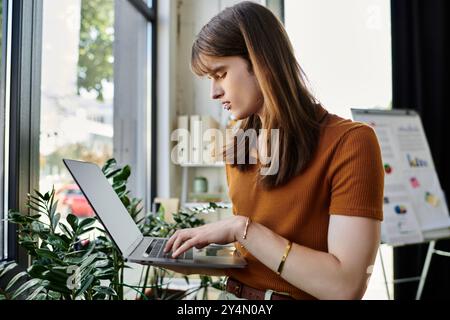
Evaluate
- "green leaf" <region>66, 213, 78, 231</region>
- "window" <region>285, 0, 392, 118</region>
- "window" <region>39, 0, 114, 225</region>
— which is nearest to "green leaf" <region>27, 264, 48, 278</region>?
"green leaf" <region>66, 213, 78, 231</region>

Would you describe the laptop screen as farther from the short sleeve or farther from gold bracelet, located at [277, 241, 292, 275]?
the short sleeve

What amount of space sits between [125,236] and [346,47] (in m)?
2.44

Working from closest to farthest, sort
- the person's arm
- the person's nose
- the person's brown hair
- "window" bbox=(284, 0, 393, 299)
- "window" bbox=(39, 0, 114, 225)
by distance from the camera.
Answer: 1. the person's arm
2. the person's brown hair
3. the person's nose
4. "window" bbox=(39, 0, 114, 225)
5. "window" bbox=(284, 0, 393, 299)

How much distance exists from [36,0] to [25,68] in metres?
0.25

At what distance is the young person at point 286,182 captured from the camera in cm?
67

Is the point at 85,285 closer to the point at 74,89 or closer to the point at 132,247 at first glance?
the point at 132,247

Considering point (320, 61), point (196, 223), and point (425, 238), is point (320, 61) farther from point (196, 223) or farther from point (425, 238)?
point (196, 223)

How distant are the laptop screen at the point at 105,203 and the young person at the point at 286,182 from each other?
0.14m

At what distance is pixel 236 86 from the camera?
2.74ft

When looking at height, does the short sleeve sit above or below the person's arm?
above

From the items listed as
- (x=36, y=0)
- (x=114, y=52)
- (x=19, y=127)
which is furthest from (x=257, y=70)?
(x=114, y=52)

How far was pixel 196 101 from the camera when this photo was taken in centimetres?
303

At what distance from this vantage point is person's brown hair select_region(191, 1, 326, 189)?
0.76 meters

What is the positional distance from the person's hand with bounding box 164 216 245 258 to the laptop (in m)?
0.03
